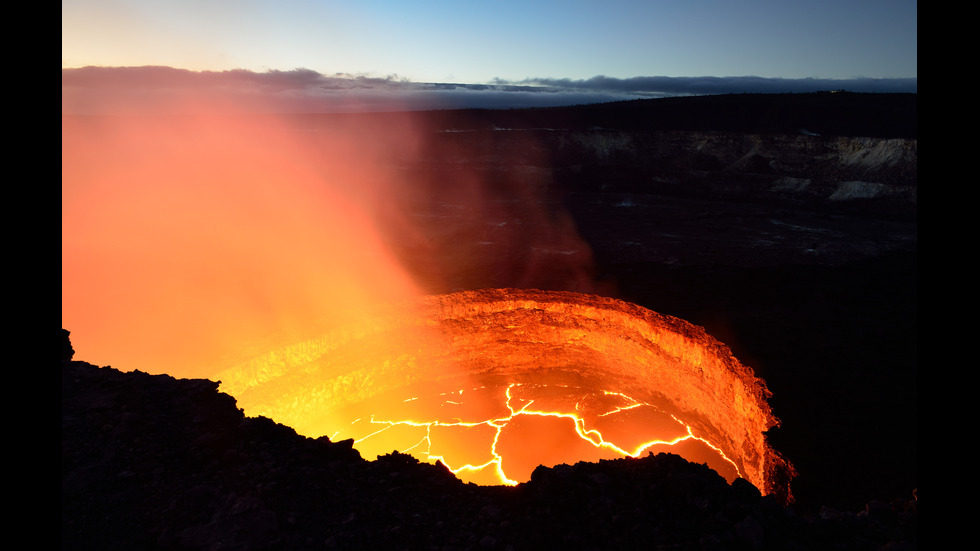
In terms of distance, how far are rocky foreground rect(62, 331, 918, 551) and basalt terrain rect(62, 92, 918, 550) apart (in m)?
0.02

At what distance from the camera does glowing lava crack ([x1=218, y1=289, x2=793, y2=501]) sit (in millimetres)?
9602

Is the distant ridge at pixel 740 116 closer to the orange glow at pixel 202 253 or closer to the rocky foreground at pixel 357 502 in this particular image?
the orange glow at pixel 202 253

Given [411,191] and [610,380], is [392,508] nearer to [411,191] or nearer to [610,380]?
[610,380]

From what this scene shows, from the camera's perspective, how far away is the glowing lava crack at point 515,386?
31.5 feet

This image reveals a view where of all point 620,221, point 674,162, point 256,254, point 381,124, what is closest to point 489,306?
point 256,254

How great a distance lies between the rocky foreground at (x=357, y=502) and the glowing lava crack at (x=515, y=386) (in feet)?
16.3

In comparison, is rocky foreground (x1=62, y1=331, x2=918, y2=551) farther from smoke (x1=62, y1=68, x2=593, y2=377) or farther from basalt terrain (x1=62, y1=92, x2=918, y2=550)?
smoke (x1=62, y1=68, x2=593, y2=377)

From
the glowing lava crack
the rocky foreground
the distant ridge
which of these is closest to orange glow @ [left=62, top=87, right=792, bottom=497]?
the glowing lava crack

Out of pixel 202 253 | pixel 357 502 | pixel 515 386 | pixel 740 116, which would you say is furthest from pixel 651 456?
pixel 740 116

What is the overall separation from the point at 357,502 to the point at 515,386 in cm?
871

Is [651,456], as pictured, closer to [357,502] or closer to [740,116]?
[357,502]

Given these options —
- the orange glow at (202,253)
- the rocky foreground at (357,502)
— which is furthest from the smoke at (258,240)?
the rocky foreground at (357,502)

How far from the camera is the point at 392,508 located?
3889mm

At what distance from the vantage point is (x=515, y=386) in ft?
40.7
